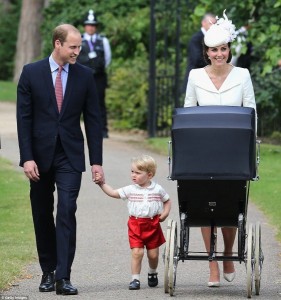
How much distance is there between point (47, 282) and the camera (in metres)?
8.89

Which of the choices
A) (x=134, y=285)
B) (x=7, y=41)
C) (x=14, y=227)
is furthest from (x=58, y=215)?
(x=7, y=41)

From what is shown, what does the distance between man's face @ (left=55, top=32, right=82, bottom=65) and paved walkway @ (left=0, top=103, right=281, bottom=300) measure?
160 centimetres

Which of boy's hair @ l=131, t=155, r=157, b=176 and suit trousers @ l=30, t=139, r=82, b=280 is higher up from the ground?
boy's hair @ l=131, t=155, r=157, b=176

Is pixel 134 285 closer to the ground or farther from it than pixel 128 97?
closer to the ground

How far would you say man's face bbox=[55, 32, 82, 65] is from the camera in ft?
28.5

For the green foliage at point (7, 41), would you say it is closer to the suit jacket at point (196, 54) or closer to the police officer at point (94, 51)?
the police officer at point (94, 51)

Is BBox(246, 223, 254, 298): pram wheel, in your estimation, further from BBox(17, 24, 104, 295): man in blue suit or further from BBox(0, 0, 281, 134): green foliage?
BBox(0, 0, 281, 134): green foliage

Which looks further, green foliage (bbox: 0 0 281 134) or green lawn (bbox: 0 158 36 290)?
green foliage (bbox: 0 0 281 134)

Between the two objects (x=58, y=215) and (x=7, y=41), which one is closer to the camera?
(x=58, y=215)

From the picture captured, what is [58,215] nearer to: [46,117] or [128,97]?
[46,117]

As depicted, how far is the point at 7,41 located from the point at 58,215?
98.5 ft

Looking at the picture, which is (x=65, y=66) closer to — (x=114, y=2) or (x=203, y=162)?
(x=203, y=162)

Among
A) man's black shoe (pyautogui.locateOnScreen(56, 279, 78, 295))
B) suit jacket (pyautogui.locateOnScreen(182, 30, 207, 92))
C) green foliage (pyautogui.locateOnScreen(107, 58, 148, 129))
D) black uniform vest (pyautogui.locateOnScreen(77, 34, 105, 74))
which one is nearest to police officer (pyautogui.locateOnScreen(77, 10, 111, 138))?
black uniform vest (pyautogui.locateOnScreen(77, 34, 105, 74))

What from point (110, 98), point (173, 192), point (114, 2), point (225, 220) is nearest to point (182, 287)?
point (225, 220)
